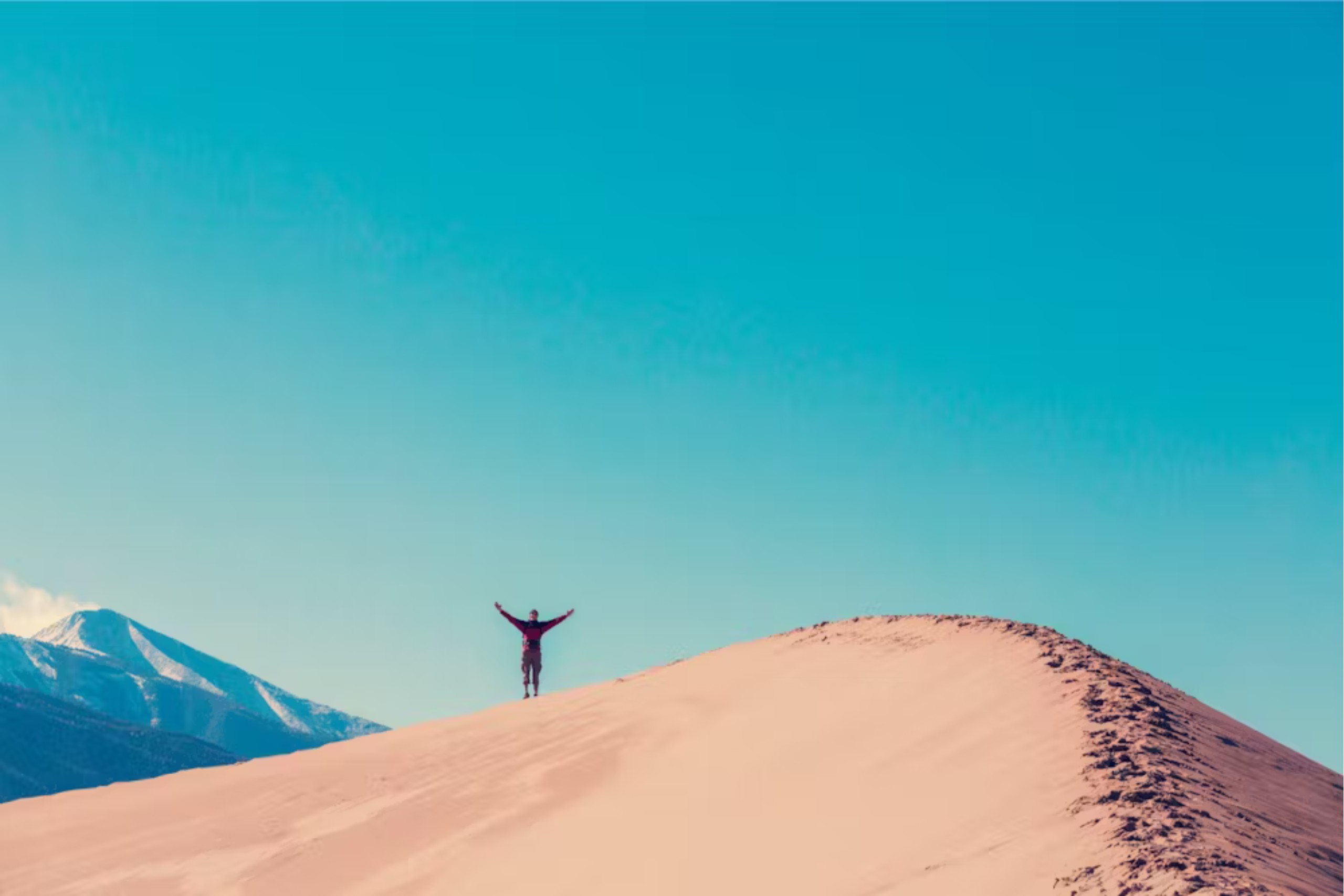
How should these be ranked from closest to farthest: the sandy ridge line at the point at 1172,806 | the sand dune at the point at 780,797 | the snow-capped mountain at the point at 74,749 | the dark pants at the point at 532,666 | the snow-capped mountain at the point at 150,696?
the sandy ridge line at the point at 1172,806
the sand dune at the point at 780,797
the dark pants at the point at 532,666
the snow-capped mountain at the point at 74,749
the snow-capped mountain at the point at 150,696

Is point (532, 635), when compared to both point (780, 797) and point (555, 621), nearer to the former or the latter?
point (555, 621)

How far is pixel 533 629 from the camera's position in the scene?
19984 millimetres

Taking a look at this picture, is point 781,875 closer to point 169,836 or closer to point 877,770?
point 877,770

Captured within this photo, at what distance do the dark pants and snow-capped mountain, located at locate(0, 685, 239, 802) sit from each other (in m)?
62.5

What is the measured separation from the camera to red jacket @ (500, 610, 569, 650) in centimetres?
1997

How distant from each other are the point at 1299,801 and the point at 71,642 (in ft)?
598

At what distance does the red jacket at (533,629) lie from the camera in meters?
20.0

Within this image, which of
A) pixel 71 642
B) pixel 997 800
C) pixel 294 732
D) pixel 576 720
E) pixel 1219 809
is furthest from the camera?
pixel 71 642

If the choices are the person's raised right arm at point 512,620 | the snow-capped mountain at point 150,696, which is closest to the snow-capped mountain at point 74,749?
the snow-capped mountain at point 150,696

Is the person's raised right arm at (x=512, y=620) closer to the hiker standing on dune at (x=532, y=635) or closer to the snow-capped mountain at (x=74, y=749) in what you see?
the hiker standing on dune at (x=532, y=635)

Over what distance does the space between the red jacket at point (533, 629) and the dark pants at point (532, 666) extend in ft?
0.23

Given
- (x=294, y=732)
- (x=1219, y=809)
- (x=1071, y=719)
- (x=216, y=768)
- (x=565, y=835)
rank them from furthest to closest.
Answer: (x=294, y=732) → (x=216, y=768) → (x=565, y=835) → (x=1071, y=719) → (x=1219, y=809)

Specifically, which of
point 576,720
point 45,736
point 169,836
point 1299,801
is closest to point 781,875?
point 1299,801

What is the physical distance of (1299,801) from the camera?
1107 cm
